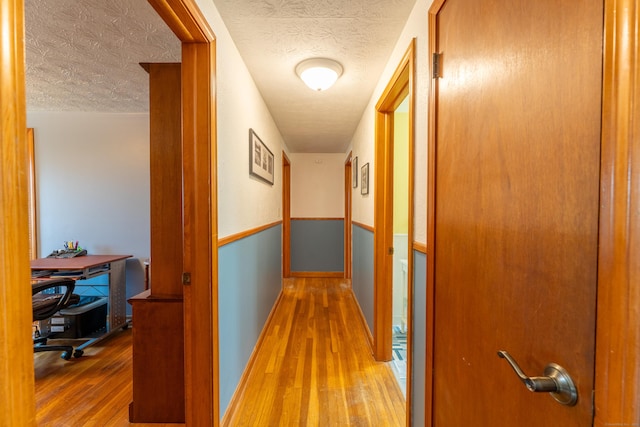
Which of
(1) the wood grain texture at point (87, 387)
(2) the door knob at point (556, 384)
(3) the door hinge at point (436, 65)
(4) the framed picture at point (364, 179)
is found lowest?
(1) the wood grain texture at point (87, 387)

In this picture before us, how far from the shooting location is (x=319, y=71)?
1.88 m

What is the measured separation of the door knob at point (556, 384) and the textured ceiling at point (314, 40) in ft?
5.08

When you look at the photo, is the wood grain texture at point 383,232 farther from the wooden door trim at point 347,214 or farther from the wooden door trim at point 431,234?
the wooden door trim at point 347,214

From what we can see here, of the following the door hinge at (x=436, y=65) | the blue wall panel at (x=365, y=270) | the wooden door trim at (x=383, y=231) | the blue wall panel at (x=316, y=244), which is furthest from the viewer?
the blue wall panel at (x=316, y=244)

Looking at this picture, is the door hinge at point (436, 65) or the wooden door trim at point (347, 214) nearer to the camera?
the door hinge at point (436, 65)

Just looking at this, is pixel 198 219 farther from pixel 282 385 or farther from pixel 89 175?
pixel 89 175

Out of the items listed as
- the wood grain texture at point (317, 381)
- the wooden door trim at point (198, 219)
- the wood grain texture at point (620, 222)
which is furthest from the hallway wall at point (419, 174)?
the wooden door trim at point (198, 219)

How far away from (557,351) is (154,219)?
177 centimetres

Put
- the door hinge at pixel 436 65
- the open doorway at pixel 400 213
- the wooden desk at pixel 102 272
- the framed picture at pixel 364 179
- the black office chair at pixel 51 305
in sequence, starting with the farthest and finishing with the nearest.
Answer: the open doorway at pixel 400 213, the framed picture at pixel 364 179, the wooden desk at pixel 102 272, the black office chair at pixel 51 305, the door hinge at pixel 436 65

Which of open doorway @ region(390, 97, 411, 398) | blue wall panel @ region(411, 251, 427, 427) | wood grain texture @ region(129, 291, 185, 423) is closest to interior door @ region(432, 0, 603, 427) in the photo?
blue wall panel @ region(411, 251, 427, 427)

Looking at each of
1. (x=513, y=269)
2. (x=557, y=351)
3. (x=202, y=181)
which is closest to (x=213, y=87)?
(x=202, y=181)

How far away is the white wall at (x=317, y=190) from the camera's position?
501 cm

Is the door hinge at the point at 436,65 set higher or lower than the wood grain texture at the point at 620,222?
higher

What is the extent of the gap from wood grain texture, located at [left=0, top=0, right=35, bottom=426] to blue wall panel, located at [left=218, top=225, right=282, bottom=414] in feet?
3.22
